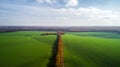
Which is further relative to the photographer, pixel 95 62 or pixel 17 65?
pixel 95 62

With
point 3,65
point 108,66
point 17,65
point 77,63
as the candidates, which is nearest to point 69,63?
point 77,63

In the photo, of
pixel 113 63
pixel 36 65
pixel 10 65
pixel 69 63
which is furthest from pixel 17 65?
pixel 113 63

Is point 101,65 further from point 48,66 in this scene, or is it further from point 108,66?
point 48,66

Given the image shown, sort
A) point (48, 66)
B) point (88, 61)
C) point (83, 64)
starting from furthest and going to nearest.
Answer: point (88, 61), point (83, 64), point (48, 66)

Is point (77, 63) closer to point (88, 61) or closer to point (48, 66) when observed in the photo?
point (88, 61)

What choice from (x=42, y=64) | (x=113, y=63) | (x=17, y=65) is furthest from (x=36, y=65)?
(x=113, y=63)

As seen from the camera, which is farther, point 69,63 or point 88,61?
point 88,61

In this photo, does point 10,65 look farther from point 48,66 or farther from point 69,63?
point 69,63

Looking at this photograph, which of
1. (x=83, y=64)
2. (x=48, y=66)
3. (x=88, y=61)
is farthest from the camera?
(x=88, y=61)
